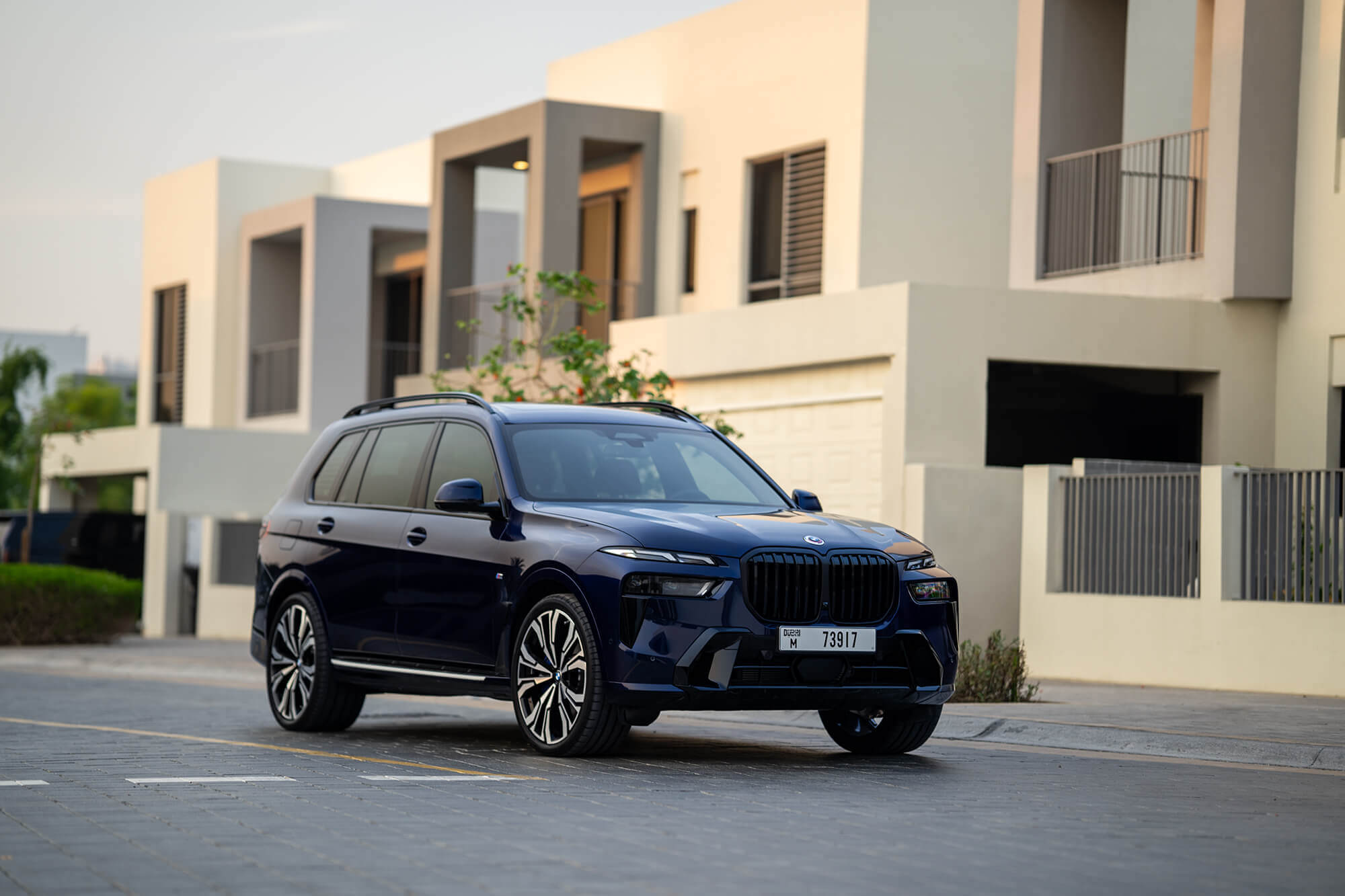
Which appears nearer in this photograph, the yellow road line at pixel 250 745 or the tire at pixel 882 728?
the yellow road line at pixel 250 745

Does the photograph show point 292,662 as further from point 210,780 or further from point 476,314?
point 476,314

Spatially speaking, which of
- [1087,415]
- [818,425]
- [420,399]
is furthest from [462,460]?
[1087,415]

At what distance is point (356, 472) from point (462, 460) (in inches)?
48.6

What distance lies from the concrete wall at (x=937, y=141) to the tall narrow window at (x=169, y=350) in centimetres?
2005

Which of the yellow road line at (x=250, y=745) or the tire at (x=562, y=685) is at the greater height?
the tire at (x=562, y=685)

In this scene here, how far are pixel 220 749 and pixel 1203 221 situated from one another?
13.4 m

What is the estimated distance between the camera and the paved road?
20.4ft

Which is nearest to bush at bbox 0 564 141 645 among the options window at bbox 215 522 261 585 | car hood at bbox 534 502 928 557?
window at bbox 215 522 261 585

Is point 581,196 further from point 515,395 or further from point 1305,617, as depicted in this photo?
point 1305,617

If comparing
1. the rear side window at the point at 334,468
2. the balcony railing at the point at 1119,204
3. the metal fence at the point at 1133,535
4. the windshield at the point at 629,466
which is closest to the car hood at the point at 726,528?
the windshield at the point at 629,466

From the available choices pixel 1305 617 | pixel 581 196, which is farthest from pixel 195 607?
pixel 1305 617

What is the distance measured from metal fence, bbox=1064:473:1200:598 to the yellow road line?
28.4ft

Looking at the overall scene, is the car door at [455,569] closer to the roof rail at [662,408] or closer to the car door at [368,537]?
the car door at [368,537]

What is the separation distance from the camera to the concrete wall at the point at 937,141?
→ 81.5 ft
